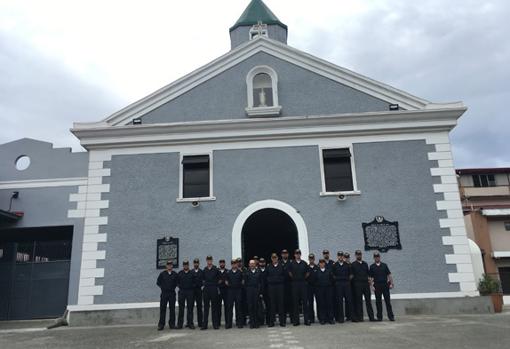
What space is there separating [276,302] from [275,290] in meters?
0.29

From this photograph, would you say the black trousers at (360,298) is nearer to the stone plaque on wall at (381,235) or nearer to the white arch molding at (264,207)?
the stone plaque on wall at (381,235)

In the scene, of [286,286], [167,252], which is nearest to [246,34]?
[167,252]

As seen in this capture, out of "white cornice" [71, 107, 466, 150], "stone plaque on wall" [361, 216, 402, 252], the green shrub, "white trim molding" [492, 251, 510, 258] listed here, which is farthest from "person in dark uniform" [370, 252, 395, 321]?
"white trim molding" [492, 251, 510, 258]

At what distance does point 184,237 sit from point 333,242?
14.0 feet

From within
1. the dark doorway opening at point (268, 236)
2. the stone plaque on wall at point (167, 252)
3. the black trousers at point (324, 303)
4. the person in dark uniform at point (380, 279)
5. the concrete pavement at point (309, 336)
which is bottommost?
the concrete pavement at point (309, 336)

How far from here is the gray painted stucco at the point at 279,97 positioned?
13930 millimetres

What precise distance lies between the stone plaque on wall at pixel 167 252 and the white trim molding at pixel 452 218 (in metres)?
7.53

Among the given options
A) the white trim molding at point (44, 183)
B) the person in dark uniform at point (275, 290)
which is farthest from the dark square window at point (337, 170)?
the white trim molding at point (44, 183)

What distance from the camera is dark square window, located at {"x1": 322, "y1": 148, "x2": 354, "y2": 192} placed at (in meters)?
13.2

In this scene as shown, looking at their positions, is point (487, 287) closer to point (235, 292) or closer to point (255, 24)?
point (235, 292)

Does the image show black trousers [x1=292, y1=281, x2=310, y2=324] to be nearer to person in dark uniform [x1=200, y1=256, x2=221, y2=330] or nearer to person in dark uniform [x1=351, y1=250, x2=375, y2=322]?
person in dark uniform [x1=351, y1=250, x2=375, y2=322]

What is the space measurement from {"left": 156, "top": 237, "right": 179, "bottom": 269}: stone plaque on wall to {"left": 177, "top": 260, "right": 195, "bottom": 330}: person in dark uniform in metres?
1.63

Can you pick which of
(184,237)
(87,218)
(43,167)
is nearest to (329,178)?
(184,237)

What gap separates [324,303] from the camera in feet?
35.0
